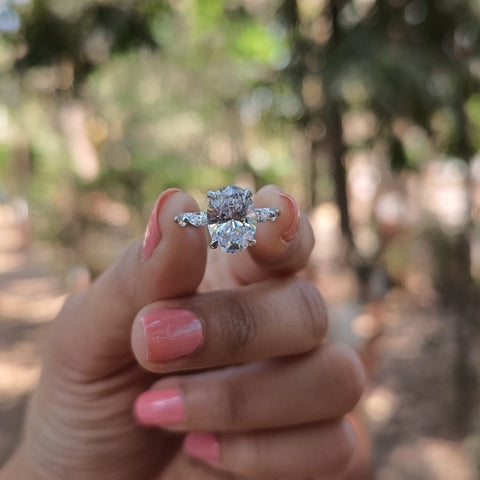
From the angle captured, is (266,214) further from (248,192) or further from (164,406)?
(164,406)

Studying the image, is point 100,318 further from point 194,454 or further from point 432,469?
point 432,469

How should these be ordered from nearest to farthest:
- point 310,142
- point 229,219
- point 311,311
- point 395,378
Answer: point 229,219 < point 311,311 < point 310,142 < point 395,378

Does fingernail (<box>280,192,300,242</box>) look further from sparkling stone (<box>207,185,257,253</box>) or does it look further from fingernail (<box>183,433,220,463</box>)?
fingernail (<box>183,433,220,463</box>)

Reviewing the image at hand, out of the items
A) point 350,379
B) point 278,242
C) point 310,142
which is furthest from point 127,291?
point 310,142

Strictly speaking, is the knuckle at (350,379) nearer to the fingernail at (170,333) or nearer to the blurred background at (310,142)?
the fingernail at (170,333)

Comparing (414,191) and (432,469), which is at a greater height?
(414,191)

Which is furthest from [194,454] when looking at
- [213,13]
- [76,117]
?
[76,117]
